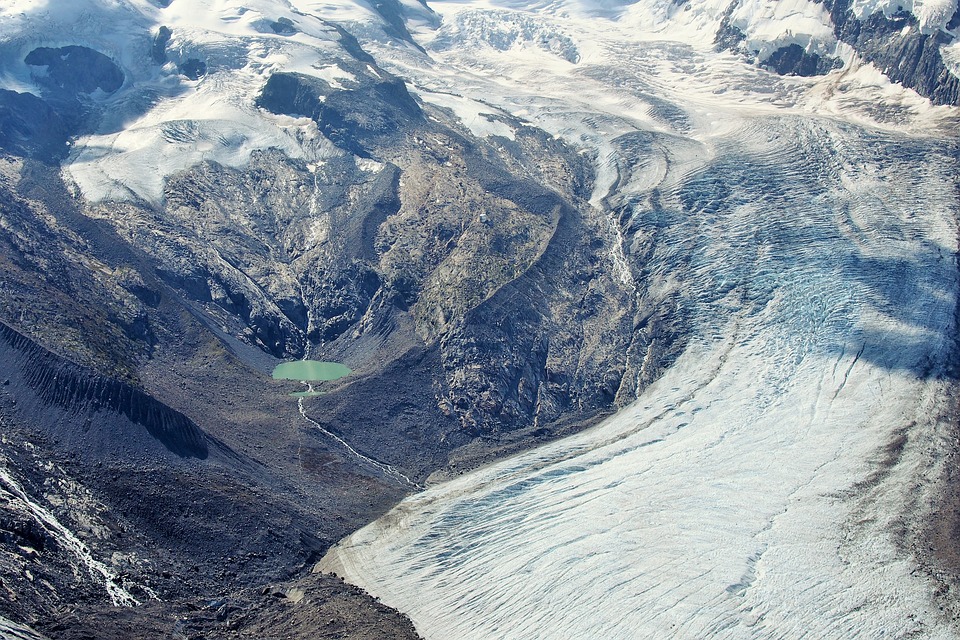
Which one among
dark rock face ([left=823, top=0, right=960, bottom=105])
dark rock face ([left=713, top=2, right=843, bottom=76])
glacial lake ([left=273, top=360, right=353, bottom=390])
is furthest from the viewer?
dark rock face ([left=713, top=2, right=843, bottom=76])

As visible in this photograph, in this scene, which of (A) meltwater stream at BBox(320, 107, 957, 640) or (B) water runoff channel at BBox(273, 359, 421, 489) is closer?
(A) meltwater stream at BBox(320, 107, 957, 640)

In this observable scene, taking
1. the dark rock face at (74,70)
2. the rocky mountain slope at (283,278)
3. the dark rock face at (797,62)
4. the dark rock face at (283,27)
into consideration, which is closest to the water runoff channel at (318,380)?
the rocky mountain slope at (283,278)

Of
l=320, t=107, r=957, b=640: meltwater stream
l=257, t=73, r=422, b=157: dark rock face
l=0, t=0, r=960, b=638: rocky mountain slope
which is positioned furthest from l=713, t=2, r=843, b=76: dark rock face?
l=257, t=73, r=422, b=157: dark rock face

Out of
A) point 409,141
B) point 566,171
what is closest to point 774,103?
point 566,171

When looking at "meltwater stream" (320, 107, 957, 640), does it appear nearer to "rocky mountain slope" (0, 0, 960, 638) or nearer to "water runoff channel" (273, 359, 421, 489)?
"rocky mountain slope" (0, 0, 960, 638)

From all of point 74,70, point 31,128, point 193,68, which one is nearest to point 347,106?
point 193,68

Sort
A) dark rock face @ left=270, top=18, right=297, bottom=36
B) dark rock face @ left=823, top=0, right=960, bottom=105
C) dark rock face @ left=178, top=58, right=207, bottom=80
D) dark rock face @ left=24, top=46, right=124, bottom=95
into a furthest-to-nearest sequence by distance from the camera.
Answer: dark rock face @ left=270, top=18, right=297, bottom=36
dark rock face @ left=178, top=58, right=207, bottom=80
dark rock face @ left=24, top=46, right=124, bottom=95
dark rock face @ left=823, top=0, right=960, bottom=105

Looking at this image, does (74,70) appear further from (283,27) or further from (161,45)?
(283,27)

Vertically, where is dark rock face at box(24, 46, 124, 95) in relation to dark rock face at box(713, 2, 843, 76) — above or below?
below
